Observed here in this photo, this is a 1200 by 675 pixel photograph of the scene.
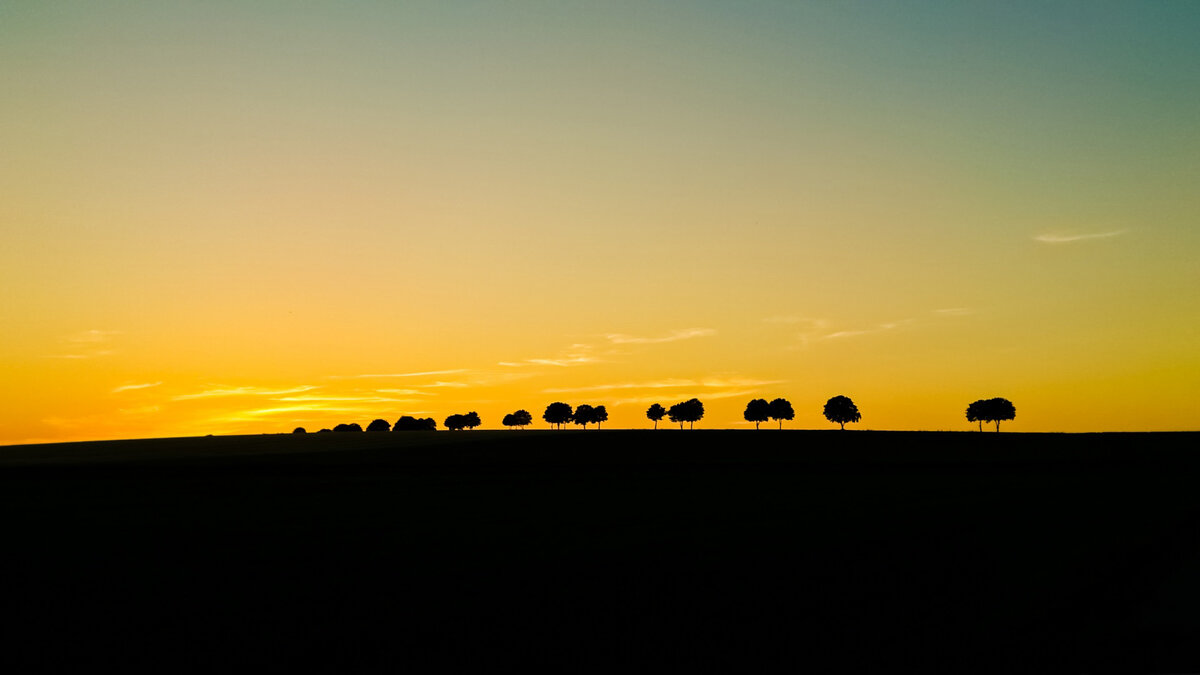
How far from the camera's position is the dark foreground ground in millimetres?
13016

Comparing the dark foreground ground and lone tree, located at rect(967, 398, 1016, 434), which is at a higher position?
lone tree, located at rect(967, 398, 1016, 434)

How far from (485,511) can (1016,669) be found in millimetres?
25542

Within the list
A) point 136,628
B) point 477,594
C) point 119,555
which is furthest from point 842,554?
point 119,555

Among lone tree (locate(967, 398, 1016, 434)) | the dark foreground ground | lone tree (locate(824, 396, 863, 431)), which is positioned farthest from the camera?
lone tree (locate(824, 396, 863, 431))

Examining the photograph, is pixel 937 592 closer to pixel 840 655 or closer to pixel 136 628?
pixel 840 655

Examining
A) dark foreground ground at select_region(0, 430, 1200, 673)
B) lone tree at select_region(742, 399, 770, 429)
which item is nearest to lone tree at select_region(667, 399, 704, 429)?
lone tree at select_region(742, 399, 770, 429)

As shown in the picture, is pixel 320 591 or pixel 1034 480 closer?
pixel 320 591

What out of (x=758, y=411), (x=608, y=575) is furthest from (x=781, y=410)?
(x=608, y=575)

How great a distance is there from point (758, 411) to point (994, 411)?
160 ft

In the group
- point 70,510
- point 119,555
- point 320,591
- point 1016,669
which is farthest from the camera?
point 70,510

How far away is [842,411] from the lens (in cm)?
17500

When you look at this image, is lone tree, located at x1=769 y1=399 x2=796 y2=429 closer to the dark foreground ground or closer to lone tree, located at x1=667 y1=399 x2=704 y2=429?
lone tree, located at x1=667 y1=399 x2=704 y2=429

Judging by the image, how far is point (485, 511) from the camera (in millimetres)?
35031

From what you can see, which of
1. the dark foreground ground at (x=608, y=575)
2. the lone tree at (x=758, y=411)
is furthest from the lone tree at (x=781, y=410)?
the dark foreground ground at (x=608, y=575)
